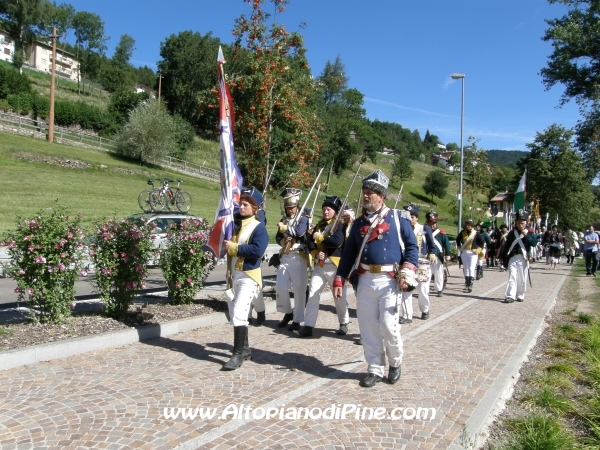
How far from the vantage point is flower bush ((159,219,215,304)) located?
818cm

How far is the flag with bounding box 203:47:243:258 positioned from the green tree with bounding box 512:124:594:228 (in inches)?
1469

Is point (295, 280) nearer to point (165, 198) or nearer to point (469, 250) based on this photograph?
point (469, 250)

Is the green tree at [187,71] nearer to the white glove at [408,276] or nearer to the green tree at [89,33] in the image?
the green tree at [89,33]

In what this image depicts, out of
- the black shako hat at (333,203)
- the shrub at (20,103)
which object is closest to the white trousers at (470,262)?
the black shako hat at (333,203)

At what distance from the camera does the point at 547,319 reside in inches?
387

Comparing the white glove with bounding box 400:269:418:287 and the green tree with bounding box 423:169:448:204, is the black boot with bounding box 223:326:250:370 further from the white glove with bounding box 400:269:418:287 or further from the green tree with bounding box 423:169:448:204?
the green tree with bounding box 423:169:448:204

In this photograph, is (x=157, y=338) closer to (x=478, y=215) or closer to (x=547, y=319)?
(x=547, y=319)

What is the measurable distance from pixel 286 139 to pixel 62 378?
727cm

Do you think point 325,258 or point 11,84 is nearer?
point 325,258

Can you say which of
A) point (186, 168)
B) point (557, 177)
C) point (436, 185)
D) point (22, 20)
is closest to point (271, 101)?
point (557, 177)

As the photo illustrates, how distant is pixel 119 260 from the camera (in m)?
7.15

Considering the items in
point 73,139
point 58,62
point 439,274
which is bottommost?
point 439,274

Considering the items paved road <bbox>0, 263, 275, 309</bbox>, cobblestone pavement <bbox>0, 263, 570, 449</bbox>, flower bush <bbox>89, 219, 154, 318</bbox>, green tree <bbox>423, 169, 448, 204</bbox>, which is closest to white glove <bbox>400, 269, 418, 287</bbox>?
cobblestone pavement <bbox>0, 263, 570, 449</bbox>

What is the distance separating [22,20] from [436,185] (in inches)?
2574
